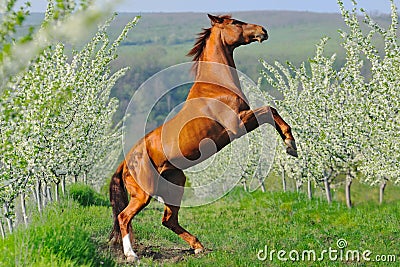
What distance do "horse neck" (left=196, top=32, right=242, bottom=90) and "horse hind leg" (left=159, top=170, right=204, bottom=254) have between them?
1.47 m

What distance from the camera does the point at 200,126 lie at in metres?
8.09

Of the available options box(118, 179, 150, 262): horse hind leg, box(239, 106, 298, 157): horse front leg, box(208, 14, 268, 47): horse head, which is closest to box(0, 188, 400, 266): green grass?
box(118, 179, 150, 262): horse hind leg

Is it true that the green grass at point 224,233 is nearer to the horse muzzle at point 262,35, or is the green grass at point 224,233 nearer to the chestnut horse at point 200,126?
the chestnut horse at point 200,126

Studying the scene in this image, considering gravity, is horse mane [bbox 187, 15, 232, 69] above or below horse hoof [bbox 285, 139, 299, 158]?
above

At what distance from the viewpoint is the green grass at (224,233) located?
6.86m

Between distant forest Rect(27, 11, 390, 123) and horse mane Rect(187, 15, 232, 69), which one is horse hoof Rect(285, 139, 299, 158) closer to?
horse mane Rect(187, 15, 232, 69)

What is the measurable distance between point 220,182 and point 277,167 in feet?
57.2

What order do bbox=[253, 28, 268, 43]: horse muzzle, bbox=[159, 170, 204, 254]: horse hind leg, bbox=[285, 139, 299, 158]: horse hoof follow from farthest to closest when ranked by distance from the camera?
bbox=[159, 170, 204, 254]: horse hind leg < bbox=[253, 28, 268, 43]: horse muzzle < bbox=[285, 139, 299, 158]: horse hoof

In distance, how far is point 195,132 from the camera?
8.11 metres

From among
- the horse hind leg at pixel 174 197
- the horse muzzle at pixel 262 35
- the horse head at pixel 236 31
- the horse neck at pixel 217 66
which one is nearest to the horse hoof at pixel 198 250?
the horse hind leg at pixel 174 197

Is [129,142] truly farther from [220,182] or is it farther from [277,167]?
[277,167]

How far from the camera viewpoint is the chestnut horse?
26.2ft

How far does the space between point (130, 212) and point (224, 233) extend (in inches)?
150

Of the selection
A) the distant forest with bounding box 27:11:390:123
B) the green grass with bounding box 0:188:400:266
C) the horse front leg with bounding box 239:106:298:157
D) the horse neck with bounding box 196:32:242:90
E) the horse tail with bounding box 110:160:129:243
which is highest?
the distant forest with bounding box 27:11:390:123
